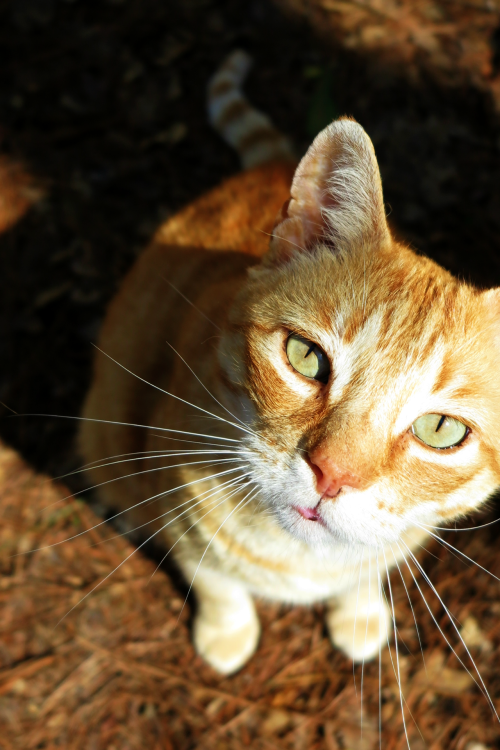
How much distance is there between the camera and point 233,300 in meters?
1.82

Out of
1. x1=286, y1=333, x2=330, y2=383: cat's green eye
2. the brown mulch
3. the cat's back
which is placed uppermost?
x1=286, y1=333, x2=330, y2=383: cat's green eye

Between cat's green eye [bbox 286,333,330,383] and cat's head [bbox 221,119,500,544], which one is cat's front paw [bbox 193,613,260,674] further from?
cat's green eye [bbox 286,333,330,383]

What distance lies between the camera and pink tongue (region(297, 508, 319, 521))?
4.99 feet

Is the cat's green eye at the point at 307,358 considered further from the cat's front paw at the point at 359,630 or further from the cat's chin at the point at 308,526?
the cat's front paw at the point at 359,630

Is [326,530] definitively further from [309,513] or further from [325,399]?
[325,399]

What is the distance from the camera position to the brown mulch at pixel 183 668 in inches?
93.8

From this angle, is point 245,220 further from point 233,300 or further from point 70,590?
point 70,590

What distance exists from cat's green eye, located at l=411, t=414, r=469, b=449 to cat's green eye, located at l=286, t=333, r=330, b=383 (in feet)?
0.88

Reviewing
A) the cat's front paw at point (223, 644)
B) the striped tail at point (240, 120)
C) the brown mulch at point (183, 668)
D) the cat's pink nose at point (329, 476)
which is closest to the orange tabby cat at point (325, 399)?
the cat's pink nose at point (329, 476)

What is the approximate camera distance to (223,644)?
2.45m

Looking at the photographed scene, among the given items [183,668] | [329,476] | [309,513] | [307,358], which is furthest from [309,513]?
[183,668]

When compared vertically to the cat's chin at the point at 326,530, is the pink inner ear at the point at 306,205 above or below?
above

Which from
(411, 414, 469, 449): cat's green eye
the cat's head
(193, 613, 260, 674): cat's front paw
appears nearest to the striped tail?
the cat's head

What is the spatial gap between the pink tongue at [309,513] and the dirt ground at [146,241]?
1246 mm
